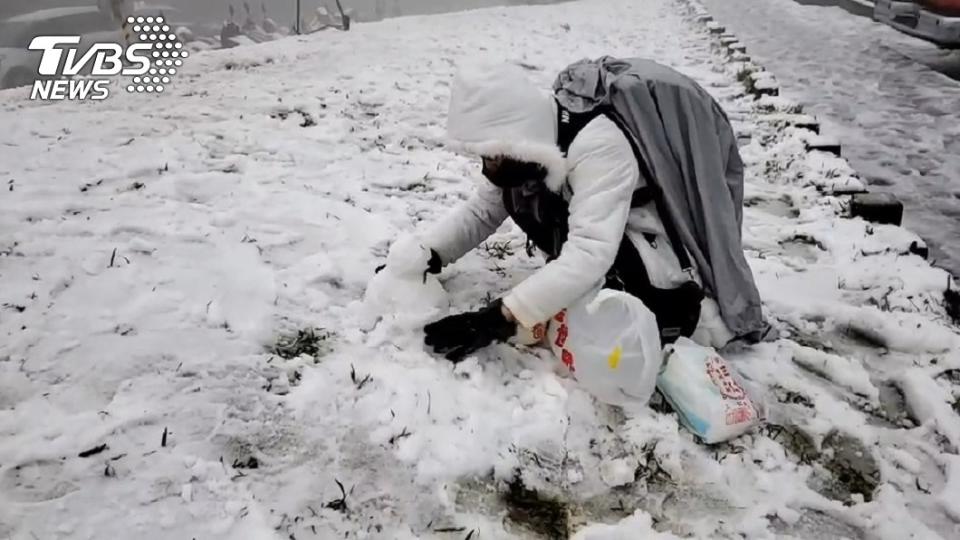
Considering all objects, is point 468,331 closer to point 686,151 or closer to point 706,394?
point 706,394

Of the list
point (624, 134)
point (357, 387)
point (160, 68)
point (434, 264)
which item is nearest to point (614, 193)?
point (624, 134)

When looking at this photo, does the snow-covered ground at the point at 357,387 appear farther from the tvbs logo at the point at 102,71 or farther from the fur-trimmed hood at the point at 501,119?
the tvbs logo at the point at 102,71

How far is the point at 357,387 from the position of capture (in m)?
2.33

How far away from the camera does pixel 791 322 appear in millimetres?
2883

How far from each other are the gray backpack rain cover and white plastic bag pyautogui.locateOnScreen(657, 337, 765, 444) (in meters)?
0.31

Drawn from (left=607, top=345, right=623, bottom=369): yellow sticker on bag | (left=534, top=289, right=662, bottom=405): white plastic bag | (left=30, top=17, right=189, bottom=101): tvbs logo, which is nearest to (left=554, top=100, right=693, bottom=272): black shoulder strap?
(left=534, top=289, right=662, bottom=405): white plastic bag

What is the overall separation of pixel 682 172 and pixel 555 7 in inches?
472

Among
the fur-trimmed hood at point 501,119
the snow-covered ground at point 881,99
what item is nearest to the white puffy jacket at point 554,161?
the fur-trimmed hood at point 501,119

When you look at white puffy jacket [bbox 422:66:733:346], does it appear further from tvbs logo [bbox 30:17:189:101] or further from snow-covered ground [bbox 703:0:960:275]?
tvbs logo [bbox 30:17:189:101]

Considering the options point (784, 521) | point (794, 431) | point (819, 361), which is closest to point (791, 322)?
point (819, 361)

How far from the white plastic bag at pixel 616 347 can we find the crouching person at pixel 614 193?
0.11 ft

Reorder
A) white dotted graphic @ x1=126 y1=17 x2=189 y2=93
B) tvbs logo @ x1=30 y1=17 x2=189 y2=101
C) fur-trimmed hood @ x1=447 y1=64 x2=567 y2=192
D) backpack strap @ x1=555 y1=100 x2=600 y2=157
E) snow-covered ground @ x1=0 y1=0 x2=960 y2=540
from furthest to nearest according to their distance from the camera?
white dotted graphic @ x1=126 y1=17 x2=189 y2=93
tvbs logo @ x1=30 y1=17 x2=189 y2=101
backpack strap @ x1=555 y1=100 x2=600 y2=157
fur-trimmed hood @ x1=447 y1=64 x2=567 y2=192
snow-covered ground @ x1=0 y1=0 x2=960 y2=540

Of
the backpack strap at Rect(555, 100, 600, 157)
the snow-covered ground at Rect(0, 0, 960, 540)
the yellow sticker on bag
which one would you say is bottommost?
the snow-covered ground at Rect(0, 0, 960, 540)

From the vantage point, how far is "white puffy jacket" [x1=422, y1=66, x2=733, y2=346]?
2.25m
